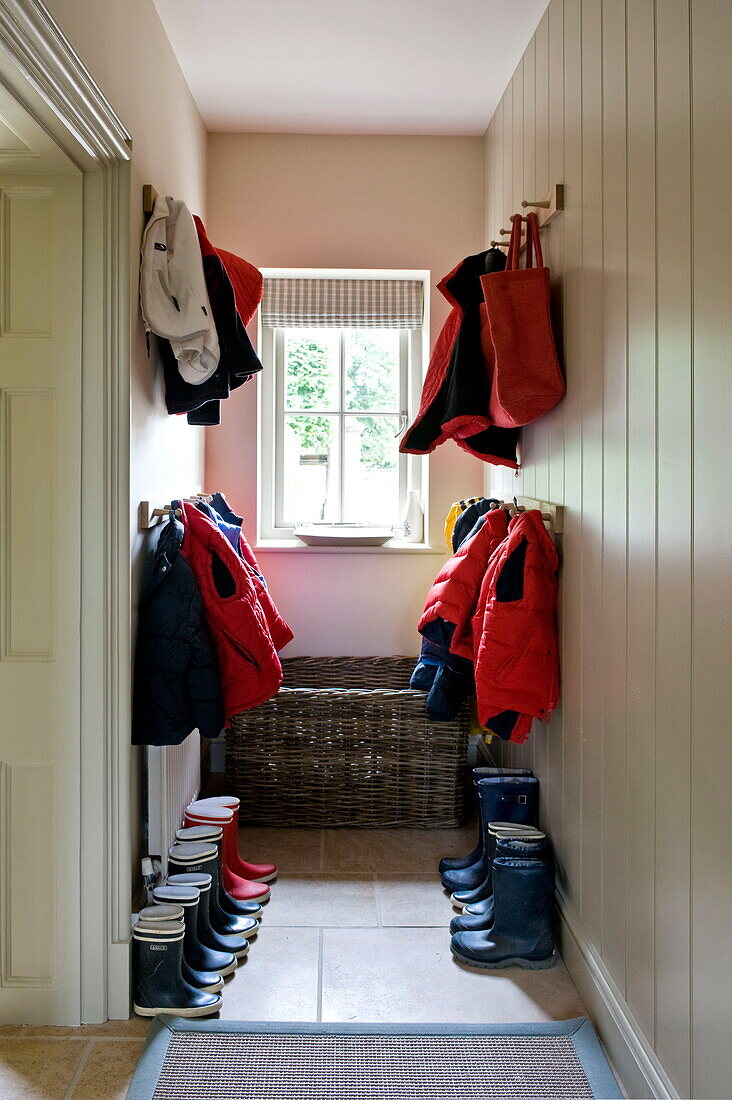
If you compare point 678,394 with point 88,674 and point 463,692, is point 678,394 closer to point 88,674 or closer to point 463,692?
point 88,674

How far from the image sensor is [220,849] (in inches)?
101

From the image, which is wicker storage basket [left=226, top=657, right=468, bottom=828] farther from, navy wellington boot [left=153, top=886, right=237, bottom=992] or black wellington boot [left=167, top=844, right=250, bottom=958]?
navy wellington boot [left=153, top=886, right=237, bottom=992]

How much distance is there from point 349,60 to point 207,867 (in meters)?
2.48

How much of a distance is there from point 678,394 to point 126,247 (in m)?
1.27

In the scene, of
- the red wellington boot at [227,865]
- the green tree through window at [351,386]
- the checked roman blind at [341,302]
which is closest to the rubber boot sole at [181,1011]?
the red wellington boot at [227,865]

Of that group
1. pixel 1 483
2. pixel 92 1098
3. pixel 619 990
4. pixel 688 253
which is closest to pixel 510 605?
pixel 619 990

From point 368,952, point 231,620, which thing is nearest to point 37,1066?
point 368,952

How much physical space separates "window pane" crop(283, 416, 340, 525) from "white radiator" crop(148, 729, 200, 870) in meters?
1.35

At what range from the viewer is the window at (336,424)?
3875mm

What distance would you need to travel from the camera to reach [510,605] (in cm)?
243

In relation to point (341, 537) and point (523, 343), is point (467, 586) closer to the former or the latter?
point (523, 343)

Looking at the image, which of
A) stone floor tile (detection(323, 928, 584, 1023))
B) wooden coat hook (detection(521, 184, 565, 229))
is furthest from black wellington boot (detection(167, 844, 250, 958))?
wooden coat hook (detection(521, 184, 565, 229))

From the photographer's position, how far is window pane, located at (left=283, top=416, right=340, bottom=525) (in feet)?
12.8

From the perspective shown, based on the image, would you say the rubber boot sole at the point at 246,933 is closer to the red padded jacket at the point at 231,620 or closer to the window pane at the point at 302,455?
the red padded jacket at the point at 231,620
